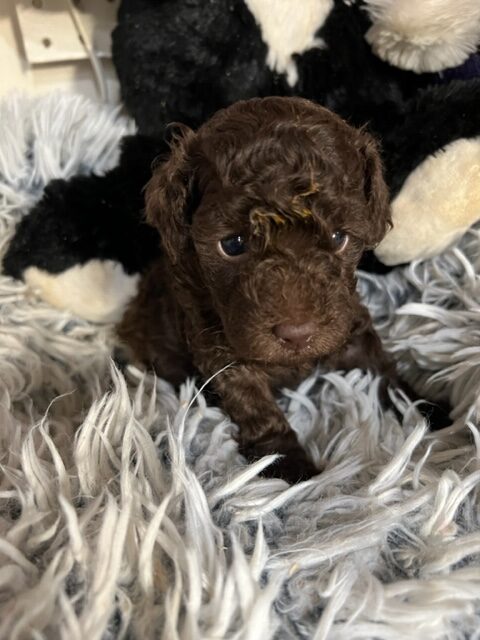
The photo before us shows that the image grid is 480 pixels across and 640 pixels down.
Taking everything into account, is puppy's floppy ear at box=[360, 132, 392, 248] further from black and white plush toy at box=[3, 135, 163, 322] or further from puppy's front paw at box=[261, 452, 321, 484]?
black and white plush toy at box=[3, 135, 163, 322]

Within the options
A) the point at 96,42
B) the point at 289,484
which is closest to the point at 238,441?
the point at 289,484

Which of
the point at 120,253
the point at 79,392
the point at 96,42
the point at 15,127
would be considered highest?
the point at 96,42

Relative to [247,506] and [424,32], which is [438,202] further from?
[247,506]

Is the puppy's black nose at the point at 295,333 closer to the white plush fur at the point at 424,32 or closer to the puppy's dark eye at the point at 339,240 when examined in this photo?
the puppy's dark eye at the point at 339,240

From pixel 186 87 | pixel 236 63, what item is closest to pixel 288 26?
pixel 236 63

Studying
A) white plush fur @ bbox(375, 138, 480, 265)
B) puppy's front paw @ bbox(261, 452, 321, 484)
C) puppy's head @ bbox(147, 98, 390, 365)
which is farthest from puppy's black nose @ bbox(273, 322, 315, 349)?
white plush fur @ bbox(375, 138, 480, 265)

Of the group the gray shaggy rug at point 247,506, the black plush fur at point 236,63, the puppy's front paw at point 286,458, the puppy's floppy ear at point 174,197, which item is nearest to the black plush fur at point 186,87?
the black plush fur at point 236,63

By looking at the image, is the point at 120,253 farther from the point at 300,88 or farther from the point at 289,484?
the point at 289,484
